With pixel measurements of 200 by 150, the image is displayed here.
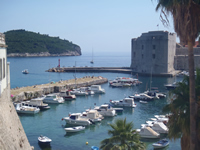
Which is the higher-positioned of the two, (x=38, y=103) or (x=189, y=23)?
(x=189, y=23)

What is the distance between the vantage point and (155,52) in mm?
71625

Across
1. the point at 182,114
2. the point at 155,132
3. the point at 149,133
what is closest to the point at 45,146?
the point at 149,133

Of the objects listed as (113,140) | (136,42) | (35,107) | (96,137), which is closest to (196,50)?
(136,42)

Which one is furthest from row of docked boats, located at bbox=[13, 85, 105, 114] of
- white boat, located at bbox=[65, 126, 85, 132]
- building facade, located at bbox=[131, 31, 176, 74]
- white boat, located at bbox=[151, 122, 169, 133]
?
building facade, located at bbox=[131, 31, 176, 74]

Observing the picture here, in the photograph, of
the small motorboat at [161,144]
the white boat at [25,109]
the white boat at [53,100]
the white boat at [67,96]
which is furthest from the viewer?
the white boat at [67,96]

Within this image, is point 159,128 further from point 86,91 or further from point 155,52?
point 155,52

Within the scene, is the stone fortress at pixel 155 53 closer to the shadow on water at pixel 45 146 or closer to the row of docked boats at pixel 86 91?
the row of docked boats at pixel 86 91

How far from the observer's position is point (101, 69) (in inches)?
3565

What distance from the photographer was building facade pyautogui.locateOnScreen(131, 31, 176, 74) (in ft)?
233

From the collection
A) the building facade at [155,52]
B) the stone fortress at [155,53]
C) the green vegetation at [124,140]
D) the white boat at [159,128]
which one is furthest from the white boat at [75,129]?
the building facade at [155,52]

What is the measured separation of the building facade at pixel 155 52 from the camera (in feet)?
233

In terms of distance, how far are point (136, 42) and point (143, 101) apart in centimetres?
4058

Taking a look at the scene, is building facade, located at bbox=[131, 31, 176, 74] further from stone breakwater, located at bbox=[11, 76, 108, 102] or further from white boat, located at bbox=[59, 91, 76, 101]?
white boat, located at bbox=[59, 91, 76, 101]

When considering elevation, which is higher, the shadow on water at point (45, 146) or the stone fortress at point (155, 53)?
the stone fortress at point (155, 53)
